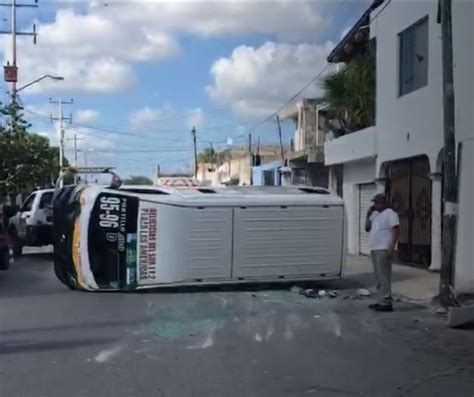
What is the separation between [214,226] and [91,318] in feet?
11.8

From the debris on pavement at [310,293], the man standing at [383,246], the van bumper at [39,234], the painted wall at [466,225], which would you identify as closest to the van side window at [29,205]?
the van bumper at [39,234]

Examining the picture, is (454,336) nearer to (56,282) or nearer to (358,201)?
(56,282)

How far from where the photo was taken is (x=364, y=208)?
2386cm

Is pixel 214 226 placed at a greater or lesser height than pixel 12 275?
greater

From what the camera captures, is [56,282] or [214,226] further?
[56,282]

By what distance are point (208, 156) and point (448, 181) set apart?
92019 mm

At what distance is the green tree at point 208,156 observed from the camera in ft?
317

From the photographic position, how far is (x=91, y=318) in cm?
1122

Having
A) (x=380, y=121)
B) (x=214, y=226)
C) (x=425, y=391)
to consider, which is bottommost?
(x=425, y=391)

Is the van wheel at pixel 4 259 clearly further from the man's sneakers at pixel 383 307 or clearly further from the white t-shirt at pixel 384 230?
the man's sneakers at pixel 383 307

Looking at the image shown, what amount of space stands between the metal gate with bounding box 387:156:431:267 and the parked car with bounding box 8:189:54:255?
9.39 meters

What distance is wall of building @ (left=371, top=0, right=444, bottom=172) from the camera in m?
17.0

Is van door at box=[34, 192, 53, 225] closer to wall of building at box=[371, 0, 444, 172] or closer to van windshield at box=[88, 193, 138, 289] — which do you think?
van windshield at box=[88, 193, 138, 289]

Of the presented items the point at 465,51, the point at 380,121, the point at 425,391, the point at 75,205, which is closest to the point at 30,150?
the point at 380,121
